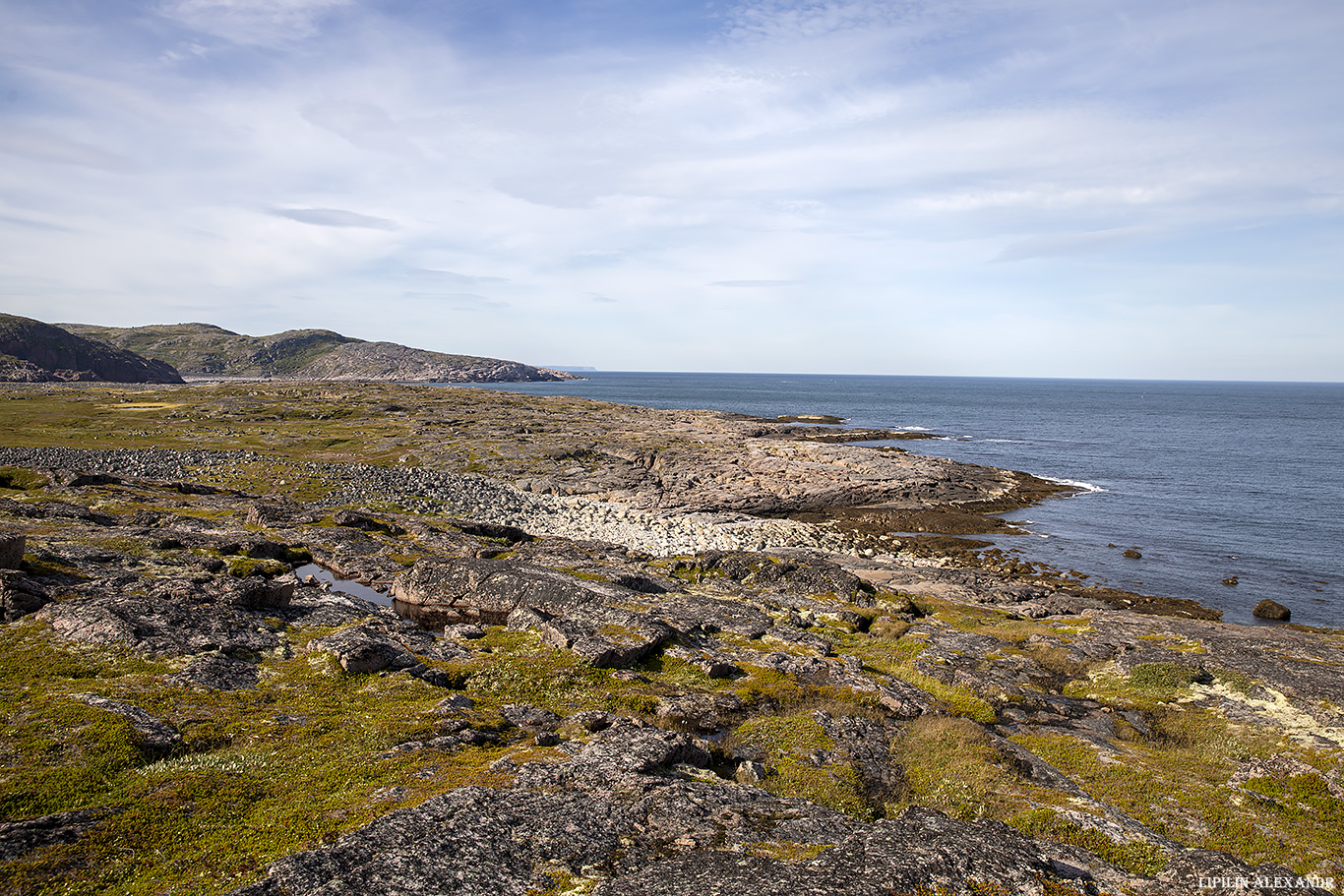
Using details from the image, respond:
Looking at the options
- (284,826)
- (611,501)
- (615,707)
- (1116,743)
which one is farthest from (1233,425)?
(284,826)

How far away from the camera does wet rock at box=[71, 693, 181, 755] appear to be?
1720cm

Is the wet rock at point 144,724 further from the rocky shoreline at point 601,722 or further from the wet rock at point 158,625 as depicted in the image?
the wet rock at point 158,625

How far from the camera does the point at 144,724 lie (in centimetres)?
1791

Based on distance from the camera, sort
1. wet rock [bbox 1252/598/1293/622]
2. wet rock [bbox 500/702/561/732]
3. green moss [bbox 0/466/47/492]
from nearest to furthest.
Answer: wet rock [bbox 500/702/561/732] → wet rock [bbox 1252/598/1293/622] → green moss [bbox 0/466/47/492]

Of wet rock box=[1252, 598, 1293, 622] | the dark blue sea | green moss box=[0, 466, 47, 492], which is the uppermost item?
green moss box=[0, 466, 47, 492]

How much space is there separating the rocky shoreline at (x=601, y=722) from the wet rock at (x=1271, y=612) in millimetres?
3963

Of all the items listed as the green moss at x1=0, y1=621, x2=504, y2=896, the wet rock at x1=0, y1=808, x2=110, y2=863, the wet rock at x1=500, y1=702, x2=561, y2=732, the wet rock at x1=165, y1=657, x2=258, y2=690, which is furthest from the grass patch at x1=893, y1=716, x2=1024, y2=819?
the wet rock at x1=165, y1=657, x2=258, y2=690

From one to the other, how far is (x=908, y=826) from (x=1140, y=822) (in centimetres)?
847

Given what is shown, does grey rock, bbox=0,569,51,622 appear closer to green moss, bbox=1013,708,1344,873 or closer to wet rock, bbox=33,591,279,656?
wet rock, bbox=33,591,279,656

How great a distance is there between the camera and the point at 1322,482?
97.3 m

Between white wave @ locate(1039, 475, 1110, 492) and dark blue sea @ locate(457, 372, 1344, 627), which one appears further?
white wave @ locate(1039, 475, 1110, 492)

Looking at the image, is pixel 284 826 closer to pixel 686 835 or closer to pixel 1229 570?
pixel 686 835

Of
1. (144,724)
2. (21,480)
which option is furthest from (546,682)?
(21,480)

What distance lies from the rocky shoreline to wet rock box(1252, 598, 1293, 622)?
3.96 meters
